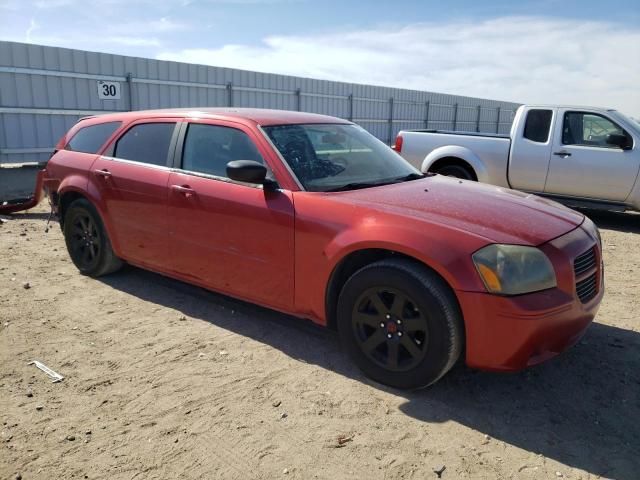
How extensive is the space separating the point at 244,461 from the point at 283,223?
1528mm

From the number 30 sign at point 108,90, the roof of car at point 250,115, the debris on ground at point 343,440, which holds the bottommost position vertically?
the debris on ground at point 343,440

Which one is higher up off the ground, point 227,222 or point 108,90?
point 108,90

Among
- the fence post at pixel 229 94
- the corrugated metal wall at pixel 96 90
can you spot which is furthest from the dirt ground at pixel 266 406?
the fence post at pixel 229 94

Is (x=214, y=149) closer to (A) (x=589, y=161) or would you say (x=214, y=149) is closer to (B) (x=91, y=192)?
(B) (x=91, y=192)

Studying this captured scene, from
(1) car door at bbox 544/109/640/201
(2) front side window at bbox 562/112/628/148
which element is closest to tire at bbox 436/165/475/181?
(1) car door at bbox 544/109/640/201

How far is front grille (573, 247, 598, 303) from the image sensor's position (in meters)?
3.10

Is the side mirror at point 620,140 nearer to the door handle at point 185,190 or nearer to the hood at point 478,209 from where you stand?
the hood at point 478,209

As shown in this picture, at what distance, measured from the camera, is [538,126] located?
8461 mm

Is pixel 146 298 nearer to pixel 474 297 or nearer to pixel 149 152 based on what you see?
pixel 149 152

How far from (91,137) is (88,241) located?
40.3 inches

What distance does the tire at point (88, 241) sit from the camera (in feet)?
16.3

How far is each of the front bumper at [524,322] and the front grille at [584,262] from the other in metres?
0.07

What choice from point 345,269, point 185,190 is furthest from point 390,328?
point 185,190

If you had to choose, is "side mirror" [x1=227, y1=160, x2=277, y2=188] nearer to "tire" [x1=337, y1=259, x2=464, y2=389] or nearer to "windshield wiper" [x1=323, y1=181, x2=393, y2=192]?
"windshield wiper" [x1=323, y1=181, x2=393, y2=192]
